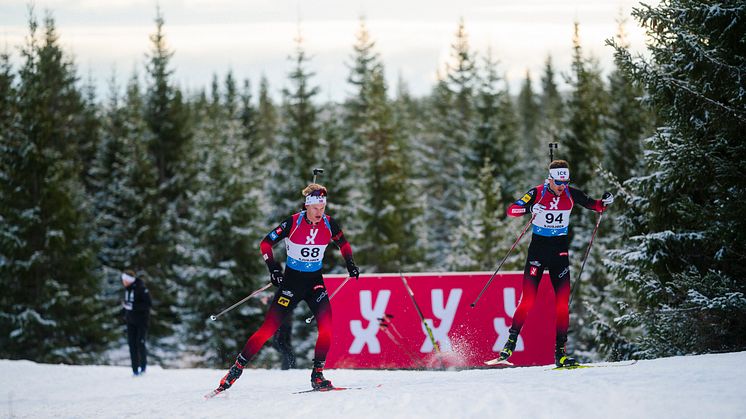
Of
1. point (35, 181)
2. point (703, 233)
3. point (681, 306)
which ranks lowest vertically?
point (35, 181)

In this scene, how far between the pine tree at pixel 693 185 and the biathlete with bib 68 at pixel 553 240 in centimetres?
212

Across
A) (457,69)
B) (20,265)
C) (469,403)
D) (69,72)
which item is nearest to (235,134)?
(20,265)

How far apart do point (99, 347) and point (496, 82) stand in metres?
27.4

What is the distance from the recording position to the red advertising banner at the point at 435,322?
14359 mm

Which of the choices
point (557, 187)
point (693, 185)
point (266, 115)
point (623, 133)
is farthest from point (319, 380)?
point (266, 115)

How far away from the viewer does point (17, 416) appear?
30.0ft

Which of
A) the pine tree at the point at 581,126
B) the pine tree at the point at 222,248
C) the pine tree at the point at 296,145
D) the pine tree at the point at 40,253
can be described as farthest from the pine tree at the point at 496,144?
the pine tree at the point at 40,253

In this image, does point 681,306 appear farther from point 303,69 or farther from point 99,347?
point 303,69

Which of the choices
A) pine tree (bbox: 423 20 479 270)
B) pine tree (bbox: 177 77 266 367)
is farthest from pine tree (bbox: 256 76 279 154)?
pine tree (bbox: 177 77 266 367)

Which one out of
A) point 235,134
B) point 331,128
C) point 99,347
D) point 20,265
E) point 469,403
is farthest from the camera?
point 331,128

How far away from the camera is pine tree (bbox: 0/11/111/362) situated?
87.1ft

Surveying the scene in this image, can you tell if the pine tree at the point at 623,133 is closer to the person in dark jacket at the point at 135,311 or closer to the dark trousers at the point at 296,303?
the person in dark jacket at the point at 135,311

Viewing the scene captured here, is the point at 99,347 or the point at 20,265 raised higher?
the point at 20,265

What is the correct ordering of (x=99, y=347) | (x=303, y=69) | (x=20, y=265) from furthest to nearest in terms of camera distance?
(x=303, y=69), (x=99, y=347), (x=20, y=265)
